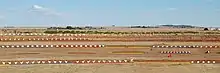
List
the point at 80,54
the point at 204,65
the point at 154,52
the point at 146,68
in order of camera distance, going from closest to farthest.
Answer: the point at 146,68, the point at 204,65, the point at 80,54, the point at 154,52

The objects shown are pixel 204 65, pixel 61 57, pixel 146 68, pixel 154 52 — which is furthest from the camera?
→ pixel 154 52

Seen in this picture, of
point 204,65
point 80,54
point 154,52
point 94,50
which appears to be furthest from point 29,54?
point 204,65

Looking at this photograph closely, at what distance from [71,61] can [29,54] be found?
668 cm

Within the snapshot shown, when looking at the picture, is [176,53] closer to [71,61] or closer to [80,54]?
[80,54]

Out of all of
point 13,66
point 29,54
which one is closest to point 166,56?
point 29,54

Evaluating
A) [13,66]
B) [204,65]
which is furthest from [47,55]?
[204,65]

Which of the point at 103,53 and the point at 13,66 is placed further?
the point at 103,53

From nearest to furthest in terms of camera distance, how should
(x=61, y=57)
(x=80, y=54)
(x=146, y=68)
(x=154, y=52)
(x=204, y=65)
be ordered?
(x=146, y=68)
(x=204, y=65)
(x=61, y=57)
(x=80, y=54)
(x=154, y=52)

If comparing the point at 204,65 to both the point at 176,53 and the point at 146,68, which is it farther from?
the point at 176,53

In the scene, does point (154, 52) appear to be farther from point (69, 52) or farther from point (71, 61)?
point (71, 61)

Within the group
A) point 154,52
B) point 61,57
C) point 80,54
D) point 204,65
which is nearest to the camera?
point 204,65

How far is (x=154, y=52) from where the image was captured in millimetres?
41188

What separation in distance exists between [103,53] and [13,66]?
1210cm

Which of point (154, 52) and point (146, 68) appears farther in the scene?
point (154, 52)
